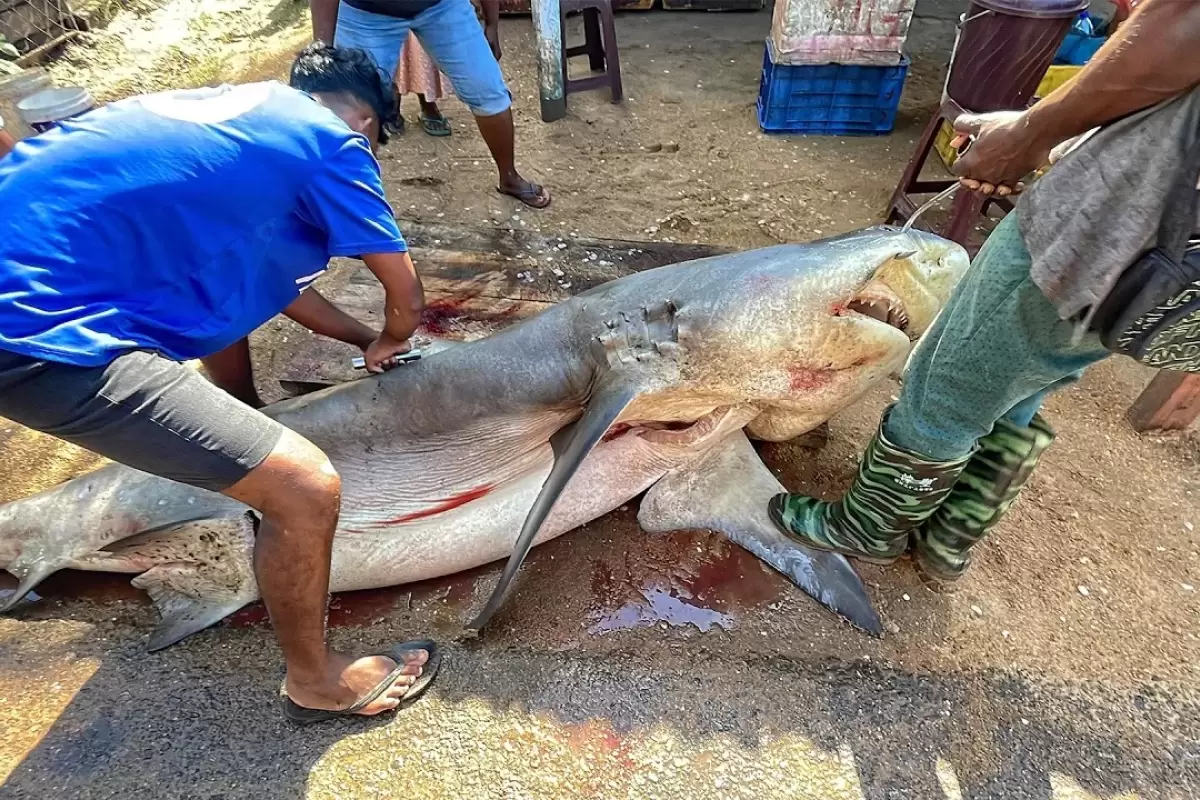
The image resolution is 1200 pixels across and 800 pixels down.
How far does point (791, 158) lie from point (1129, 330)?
3.61 metres

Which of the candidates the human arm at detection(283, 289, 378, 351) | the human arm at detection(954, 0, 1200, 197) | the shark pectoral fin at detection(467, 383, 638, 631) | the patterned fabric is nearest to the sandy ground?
the shark pectoral fin at detection(467, 383, 638, 631)

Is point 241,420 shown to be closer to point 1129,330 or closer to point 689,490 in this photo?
point 689,490

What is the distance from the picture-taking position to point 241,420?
1.54 m

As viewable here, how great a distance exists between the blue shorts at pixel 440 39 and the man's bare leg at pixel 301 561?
2628mm

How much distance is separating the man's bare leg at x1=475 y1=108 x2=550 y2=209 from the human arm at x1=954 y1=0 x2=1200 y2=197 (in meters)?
2.88

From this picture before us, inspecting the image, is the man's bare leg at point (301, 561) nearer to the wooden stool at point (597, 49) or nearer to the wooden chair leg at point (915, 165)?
the wooden chair leg at point (915, 165)

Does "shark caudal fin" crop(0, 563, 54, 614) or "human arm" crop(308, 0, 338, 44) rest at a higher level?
"human arm" crop(308, 0, 338, 44)

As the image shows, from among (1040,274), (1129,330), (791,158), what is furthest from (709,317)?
(791,158)

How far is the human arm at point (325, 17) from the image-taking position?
3.73m

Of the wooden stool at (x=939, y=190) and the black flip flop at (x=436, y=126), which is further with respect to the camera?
the black flip flop at (x=436, y=126)

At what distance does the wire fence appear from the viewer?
539cm

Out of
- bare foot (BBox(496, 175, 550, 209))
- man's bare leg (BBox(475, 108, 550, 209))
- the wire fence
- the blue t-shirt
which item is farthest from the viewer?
the wire fence

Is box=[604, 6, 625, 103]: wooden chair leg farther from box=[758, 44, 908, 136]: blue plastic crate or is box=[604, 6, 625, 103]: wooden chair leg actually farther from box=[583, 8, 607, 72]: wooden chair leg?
box=[758, 44, 908, 136]: blue plastic crate

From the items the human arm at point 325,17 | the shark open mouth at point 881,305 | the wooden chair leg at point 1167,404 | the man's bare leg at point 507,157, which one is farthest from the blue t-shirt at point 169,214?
the wooden chair leg at point 1167,404
